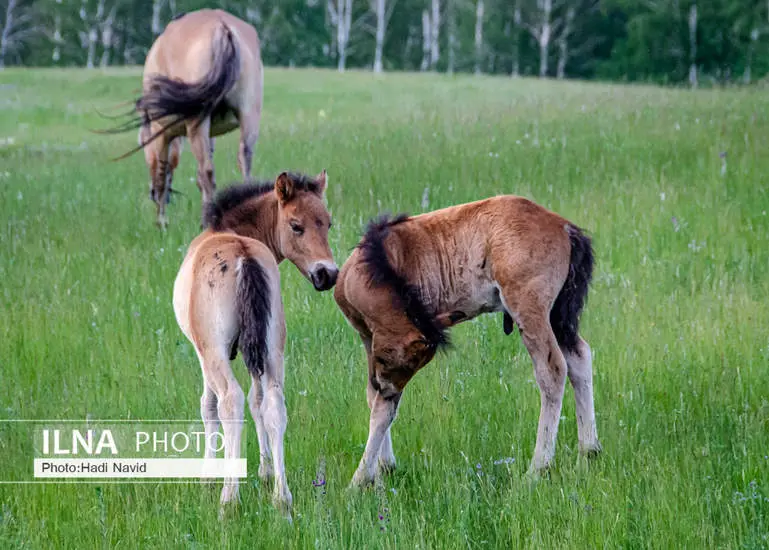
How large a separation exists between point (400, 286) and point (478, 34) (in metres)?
50.3

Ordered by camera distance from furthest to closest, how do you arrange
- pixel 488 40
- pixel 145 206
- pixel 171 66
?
pixel 488 40, pixel 145 206, pixel 171 66

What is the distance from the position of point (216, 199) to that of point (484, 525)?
2.41 m

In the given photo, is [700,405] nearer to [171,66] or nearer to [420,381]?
[420,381]

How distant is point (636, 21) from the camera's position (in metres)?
44.6

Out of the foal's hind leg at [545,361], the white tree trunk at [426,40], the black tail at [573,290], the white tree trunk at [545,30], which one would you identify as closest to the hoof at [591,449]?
the foal's hind leg at [545,361]

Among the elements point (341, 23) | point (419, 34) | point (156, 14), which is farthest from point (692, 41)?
point (156, 14)

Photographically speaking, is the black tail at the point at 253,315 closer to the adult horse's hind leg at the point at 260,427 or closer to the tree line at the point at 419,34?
the adult horse's hind leg at the point at 260,427

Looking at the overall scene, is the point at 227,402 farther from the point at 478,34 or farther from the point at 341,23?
the point at 478,34

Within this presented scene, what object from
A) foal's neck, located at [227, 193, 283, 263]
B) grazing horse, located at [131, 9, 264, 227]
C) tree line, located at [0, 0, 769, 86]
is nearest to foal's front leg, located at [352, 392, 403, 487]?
foal's neck, located at [227, 193, 283, 263]

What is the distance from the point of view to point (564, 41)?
165 ft

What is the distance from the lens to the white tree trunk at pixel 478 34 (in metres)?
51.7

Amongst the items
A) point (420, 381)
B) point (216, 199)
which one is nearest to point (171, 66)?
point (216, 199)

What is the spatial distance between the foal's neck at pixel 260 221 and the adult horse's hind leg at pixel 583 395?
5.61 ft

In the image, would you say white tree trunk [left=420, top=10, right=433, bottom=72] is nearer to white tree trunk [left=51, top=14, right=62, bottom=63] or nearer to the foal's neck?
white tree trunk [left=51, top=14, right=62, bottom=63]
